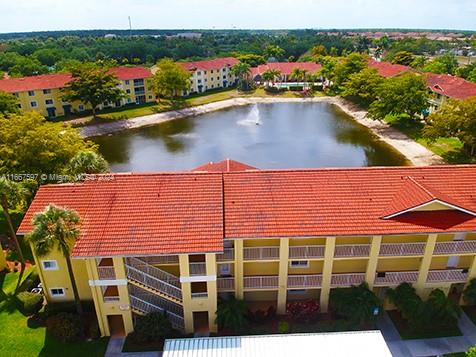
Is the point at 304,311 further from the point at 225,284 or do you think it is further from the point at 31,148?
the point at 31,148

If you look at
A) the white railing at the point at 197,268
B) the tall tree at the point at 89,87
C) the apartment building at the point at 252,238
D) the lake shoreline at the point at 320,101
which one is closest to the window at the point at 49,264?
the apartment building at the point at 252,238

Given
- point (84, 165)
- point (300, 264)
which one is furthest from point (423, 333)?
point (84, 165)

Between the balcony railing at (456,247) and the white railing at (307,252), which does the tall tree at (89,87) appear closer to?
the white railing at (307,252)

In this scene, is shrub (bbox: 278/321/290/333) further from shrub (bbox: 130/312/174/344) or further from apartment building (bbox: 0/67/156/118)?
apartment building (bbox: 0/67/156/118)

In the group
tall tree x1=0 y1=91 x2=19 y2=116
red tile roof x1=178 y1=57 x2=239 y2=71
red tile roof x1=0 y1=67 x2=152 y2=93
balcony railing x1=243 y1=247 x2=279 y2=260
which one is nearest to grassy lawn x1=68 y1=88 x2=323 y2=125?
red tile roof x1=178 y1=57 x2=239 y2=71

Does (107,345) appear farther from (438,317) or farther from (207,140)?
(207,140)

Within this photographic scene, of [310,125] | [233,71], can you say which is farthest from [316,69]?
[310,125]
